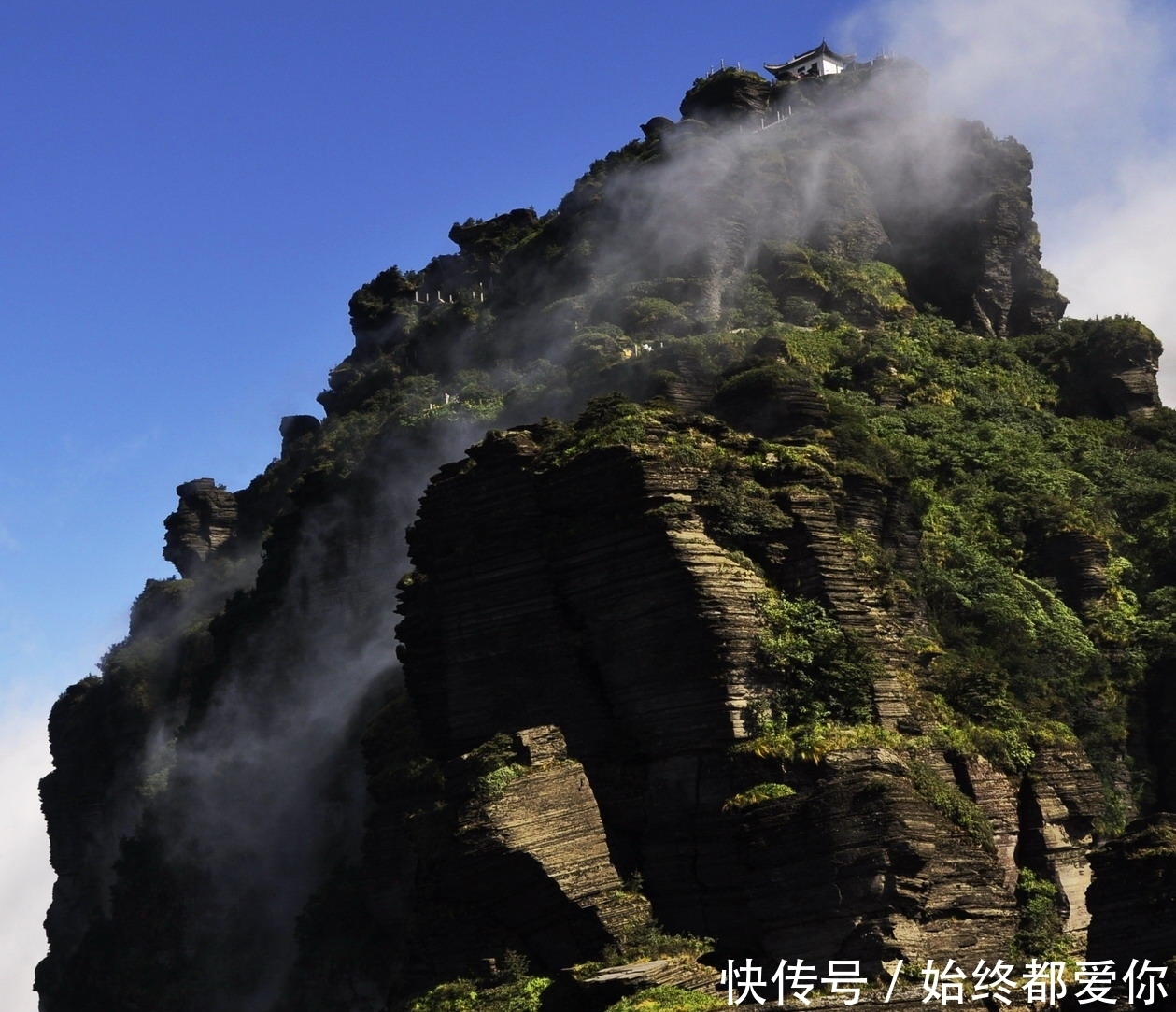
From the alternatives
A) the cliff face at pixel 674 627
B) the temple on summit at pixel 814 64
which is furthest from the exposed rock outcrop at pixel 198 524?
the temple on summit at pixel 814 64

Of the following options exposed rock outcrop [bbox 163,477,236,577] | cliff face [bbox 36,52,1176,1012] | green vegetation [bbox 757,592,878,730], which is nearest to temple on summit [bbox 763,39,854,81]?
cliff face [bbox 36,52,1176,1012]

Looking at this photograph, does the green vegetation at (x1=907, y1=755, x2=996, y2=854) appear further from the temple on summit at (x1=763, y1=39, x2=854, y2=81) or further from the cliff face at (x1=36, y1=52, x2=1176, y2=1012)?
the temple on summit at (x1=763, y1=39, x2=854, y2=81)

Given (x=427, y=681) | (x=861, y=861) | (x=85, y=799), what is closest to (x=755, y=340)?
(x=427, y=681)

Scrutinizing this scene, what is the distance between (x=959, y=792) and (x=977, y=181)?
46.4 meters

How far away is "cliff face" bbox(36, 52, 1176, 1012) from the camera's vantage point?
38406 mm

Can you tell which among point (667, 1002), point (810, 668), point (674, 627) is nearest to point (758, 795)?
point (810, 668)

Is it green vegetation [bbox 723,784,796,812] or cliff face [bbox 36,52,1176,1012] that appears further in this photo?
cliff face [bbox 36,52,1176,1012]

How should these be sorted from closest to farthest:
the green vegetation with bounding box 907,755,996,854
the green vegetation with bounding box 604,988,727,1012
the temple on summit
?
1. the green vegetation with bounding box 604,988,727,1012
2. the green vegetation with bounding box 907,755,996,854
3. the temple on summit

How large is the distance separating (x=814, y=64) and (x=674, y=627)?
68.8 meters

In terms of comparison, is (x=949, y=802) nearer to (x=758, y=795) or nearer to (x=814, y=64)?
(x=758, y=795)

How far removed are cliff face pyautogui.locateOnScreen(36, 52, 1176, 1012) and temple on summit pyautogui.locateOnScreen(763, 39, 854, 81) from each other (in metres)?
12.4

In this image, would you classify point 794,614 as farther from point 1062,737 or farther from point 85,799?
point 85,799

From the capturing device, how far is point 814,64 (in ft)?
336

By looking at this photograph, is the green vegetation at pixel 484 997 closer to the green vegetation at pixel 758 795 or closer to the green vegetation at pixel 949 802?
the green vegetation at pixel 758 795
